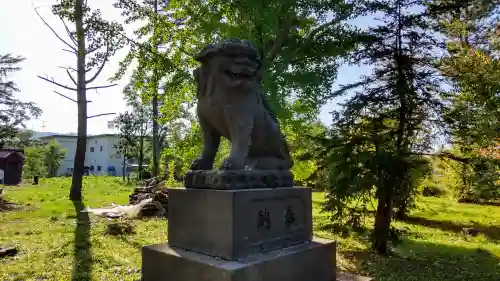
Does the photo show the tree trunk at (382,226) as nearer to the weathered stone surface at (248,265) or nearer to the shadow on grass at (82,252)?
the weathered stone surface at (248,265)

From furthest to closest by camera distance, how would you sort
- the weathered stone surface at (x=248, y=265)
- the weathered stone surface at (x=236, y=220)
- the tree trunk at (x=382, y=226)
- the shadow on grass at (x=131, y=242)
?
1. the tree trunk at (x=382, y=226)
2. the shadow on grass at (x=131, y=242)
3. the weathered stone surface at (x=236, y=220)
4. the weathered stone surface at (x=248, y=265)

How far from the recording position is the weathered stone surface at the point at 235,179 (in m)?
2.47

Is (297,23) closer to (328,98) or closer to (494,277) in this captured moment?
(328,98)

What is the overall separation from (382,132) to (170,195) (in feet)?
17.0

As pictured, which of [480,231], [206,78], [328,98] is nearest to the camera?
[206,78]

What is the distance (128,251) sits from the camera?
5832 millimetres

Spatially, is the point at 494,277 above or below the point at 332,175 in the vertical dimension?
below

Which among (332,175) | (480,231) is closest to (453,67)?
(332,175)

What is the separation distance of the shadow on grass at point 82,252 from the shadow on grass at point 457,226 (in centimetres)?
895

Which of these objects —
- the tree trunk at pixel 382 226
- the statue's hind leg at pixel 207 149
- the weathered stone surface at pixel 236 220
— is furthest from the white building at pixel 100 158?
the weathered stone surface at pixel 236 220

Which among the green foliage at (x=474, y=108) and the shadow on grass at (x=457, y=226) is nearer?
the green foliage at (x=474, y=108)

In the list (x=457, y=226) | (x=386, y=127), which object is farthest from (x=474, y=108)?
(x=457, y=226)

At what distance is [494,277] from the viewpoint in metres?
5.61

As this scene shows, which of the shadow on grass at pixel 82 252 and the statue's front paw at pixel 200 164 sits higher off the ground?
the statue's front paw at pixel 200 164
